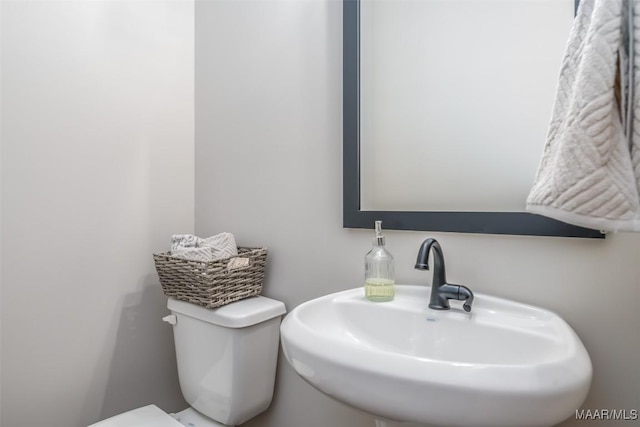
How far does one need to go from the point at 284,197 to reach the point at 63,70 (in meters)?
0.81

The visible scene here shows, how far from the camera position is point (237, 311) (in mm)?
1036

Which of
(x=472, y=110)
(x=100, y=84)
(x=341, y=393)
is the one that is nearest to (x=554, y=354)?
(x=341, y=393)

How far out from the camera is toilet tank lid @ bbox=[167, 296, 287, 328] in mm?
1008

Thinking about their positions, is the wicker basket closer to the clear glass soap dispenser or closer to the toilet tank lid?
the toilet tank lid

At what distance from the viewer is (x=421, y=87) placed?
3.13 feet

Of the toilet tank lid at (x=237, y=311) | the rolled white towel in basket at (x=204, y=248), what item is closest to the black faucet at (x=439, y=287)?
the toilet tank lid at (x=237, y=311)

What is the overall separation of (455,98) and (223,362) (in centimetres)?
98

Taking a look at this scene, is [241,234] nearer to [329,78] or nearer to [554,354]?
[329,78]

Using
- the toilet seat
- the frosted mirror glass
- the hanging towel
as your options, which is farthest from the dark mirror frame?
the toilet seat

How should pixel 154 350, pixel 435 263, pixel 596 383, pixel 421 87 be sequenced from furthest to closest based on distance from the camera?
1. pixel 154 350
2. pixel 421 87
3. pixel 435 263
4. pixel 596 383

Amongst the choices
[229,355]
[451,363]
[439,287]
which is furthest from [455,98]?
[229,355]

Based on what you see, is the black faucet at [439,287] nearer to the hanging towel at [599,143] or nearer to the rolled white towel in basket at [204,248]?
the hanging towel at [599,143]

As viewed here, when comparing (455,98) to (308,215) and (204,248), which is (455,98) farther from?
(204,248)

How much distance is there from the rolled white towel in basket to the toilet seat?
466 mm
